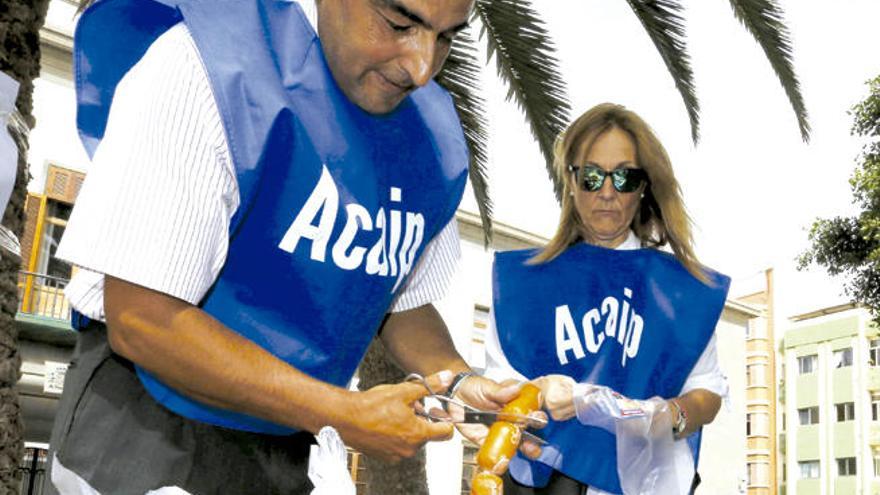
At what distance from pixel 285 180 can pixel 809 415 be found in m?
51.1

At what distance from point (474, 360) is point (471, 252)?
234cm

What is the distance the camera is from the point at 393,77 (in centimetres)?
140

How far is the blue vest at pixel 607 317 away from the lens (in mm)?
2963

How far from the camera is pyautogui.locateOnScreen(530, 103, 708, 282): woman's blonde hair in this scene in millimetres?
3111

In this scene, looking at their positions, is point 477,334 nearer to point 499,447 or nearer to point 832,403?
point 499,447

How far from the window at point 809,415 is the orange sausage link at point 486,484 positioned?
49995 millimetres

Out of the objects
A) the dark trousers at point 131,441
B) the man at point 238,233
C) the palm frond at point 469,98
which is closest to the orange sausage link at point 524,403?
the man at point 238,233

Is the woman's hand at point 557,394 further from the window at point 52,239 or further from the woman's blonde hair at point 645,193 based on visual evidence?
the window at point 52,239

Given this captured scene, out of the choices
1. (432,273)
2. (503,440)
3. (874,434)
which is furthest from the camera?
(874,434)

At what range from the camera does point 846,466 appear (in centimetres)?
4569

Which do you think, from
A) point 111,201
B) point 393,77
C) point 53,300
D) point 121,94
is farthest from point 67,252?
point 53,300

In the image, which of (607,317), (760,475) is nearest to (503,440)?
(607,317)

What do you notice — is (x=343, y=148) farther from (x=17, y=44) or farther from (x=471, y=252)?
(x=471, y=252)

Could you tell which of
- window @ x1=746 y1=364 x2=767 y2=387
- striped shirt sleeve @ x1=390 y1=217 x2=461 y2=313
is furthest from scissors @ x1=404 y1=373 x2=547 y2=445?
window @ x1=746 y1=364 x2=767 y2=387
